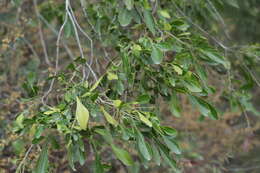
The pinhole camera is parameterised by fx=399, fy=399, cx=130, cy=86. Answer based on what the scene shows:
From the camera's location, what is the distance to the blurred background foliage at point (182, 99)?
2.15 m

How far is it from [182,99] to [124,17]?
209 centimetres

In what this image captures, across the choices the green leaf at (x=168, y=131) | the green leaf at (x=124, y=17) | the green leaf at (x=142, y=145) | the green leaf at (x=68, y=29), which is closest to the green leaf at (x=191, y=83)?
the green leaf at (x=168, y=131)

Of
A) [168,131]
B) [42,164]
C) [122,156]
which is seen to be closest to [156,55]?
[168,131]

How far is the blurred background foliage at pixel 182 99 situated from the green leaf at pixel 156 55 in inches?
19.2

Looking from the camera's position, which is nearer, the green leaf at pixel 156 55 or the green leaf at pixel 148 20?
the green leaf at pixel 156 55

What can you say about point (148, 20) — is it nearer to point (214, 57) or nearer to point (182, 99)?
point (214, 57)

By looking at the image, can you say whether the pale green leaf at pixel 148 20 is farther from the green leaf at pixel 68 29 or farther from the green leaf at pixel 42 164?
the green leaf at pixel 42 164

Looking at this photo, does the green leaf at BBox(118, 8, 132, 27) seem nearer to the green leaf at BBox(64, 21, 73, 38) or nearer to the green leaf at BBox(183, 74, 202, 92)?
the green leaf at BBox(64, 21, 73, 38)

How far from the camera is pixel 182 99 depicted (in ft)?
12.2

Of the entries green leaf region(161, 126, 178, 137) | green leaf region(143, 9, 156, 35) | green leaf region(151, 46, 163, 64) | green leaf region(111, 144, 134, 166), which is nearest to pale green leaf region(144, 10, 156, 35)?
green leaf region(143, 9, 156, 35)

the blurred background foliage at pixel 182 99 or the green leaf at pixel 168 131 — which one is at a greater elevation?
the green leaf at pixel 168 131

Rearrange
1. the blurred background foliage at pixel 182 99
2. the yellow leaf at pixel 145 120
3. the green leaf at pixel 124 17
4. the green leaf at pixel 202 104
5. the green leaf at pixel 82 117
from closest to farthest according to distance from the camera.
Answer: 1. the green leaf at pixel 82 117
2. the yellow leaf at pixel 145 120
3. the green leaf at pixel 202 104
4. the green leaf at pixel 124 17
5. the blurred background foliage at pixel 182 99

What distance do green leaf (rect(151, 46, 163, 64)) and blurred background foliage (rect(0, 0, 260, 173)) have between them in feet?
1.60

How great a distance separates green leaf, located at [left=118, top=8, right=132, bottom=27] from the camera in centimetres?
173
